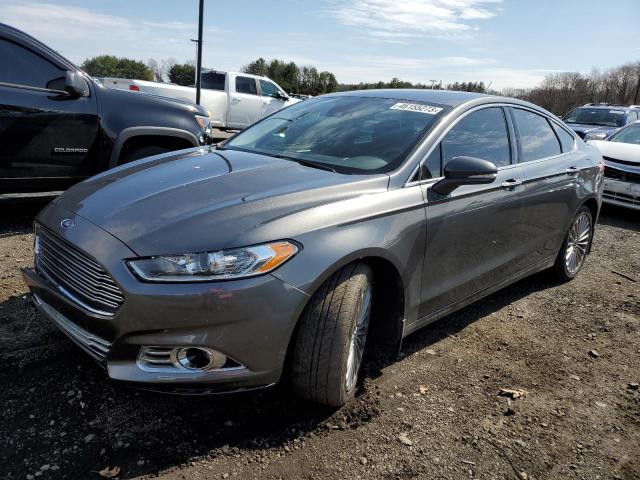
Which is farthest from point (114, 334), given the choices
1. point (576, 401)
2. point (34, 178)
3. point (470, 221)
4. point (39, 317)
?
point (34, 178)

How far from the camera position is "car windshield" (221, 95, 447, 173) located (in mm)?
3051

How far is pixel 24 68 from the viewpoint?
194 inches

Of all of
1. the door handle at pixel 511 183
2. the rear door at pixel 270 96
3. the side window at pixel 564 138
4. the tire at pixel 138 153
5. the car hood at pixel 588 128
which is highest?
the rear door at pixel 270 96

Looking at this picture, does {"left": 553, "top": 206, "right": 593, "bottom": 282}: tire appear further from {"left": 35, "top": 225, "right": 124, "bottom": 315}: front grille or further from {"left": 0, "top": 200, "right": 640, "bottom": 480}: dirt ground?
{"left": 35, "top": 225, "right": 124, "bottom": 315}: front grille

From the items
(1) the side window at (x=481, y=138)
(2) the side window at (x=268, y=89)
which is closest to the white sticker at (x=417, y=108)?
(1) the side window at (x=481, y=138)

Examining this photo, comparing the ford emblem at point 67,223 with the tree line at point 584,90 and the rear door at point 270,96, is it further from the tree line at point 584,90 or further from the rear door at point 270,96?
the tree line at point 584,90

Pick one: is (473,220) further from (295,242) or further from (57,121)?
(57,121)

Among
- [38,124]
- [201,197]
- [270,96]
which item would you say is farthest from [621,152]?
[270,96]

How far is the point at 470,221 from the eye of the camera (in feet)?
10.5

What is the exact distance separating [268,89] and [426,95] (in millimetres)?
13564

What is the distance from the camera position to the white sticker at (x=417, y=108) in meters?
3.34

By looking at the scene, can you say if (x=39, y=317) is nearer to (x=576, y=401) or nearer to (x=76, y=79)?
(x=76, y=79)

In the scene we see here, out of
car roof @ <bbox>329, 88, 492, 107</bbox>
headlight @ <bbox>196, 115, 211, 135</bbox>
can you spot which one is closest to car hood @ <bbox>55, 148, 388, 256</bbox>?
car roof @ <bbox>329, 88, 492, 107</bbox>

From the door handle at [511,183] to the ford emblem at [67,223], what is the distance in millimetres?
2656
